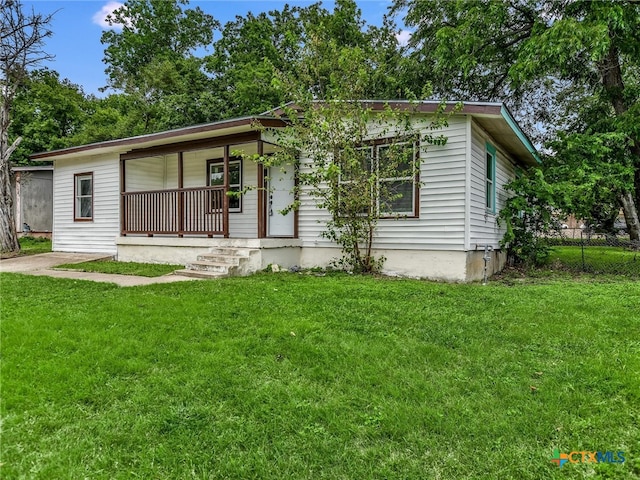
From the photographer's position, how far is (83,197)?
1164 cm

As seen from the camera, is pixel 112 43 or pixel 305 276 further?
pixel 112 43

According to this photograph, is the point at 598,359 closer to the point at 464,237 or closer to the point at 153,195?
the point at 464,237

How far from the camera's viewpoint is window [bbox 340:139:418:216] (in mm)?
7219

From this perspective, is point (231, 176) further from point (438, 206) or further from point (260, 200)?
point (438, 206)

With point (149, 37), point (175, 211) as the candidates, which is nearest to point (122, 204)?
point (175, 211)

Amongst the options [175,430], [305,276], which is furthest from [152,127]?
[175,430]

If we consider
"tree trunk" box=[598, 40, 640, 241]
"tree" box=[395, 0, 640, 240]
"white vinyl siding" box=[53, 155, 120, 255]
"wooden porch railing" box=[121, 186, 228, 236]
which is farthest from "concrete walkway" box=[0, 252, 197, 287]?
"tree trunk" box=[598, 40, 640, 241]

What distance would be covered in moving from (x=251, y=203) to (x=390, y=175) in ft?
13.7

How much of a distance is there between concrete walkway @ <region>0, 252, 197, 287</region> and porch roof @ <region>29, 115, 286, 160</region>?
2855mm

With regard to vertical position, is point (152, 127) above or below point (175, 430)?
above

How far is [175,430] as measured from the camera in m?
2.28

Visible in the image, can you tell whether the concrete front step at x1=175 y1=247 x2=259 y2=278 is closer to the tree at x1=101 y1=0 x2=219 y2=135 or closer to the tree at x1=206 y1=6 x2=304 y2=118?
the tree at x1=206 y1=6 x2=304 y2=118

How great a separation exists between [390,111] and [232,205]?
5194mm

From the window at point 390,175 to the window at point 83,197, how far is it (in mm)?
8078
